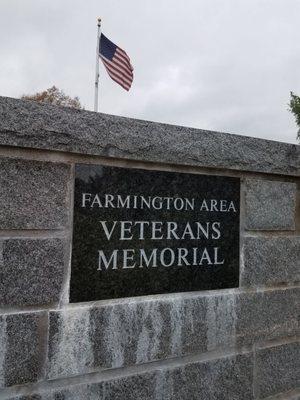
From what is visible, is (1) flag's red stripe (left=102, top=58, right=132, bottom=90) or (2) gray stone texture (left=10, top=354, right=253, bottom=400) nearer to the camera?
(2) gray stone texture (left=10, top=354, right=253, bottom=400)

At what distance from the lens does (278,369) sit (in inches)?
107

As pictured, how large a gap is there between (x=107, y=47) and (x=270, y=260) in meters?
12.0

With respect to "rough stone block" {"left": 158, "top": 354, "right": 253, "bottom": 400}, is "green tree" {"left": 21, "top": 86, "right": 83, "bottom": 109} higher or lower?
higher

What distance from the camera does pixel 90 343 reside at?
6.75 feet

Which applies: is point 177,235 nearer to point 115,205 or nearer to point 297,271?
point 115,205

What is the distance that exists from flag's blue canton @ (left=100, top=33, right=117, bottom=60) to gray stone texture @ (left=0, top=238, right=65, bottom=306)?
12.3 m

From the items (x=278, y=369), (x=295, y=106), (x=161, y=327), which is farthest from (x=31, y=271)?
(x=295, y=106)

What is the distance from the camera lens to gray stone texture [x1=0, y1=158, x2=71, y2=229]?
188 centimetres

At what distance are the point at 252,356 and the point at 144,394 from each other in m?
0.70

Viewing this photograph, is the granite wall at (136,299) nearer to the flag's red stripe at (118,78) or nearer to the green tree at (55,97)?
the flag's red stripe at (118,78)

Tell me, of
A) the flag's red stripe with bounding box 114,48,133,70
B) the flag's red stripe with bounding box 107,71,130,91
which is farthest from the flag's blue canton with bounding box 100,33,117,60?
the flag's red stripe with bounding box 107,71,130,91

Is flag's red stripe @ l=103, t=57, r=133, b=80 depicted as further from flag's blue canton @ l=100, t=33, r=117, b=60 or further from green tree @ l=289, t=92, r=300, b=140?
green tree @ l=289, t=92, r=300, b=140

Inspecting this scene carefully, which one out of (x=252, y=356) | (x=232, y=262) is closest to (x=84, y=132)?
(x=232, y=262)

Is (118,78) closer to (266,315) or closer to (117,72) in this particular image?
(117,72)
